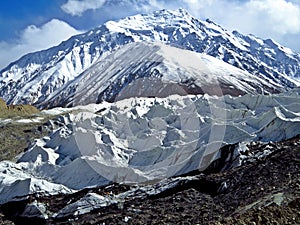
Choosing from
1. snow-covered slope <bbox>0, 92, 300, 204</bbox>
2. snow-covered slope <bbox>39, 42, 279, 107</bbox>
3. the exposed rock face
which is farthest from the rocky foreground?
snow-covered slope <bbox>39, 42, 279, 107</bbox>

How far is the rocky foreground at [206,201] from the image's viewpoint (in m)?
11.7

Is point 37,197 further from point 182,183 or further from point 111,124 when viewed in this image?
point 111,124

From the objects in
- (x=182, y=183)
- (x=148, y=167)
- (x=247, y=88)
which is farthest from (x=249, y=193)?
(x=247, y=88)

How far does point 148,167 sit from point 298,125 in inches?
Answer: 340

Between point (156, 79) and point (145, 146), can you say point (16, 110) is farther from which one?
point (145, 146)

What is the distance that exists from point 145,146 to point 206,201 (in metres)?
17.4

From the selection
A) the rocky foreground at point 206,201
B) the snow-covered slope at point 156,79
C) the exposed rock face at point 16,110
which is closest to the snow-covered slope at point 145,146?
the rocky foreground at point 206,201

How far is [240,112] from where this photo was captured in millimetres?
34562

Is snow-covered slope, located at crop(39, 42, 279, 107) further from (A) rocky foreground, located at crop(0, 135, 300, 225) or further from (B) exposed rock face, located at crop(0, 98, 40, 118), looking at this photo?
(A) rocky foreground, located at crop(0, 135, 300, 225)

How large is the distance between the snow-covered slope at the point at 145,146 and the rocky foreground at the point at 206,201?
247 centimetres

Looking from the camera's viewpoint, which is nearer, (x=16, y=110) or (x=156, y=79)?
(x=16, y=110)

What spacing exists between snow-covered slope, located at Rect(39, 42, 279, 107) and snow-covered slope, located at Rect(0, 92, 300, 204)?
83428 mm

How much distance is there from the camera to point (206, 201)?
15977 mm

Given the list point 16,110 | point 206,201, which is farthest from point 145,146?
point 16,110
